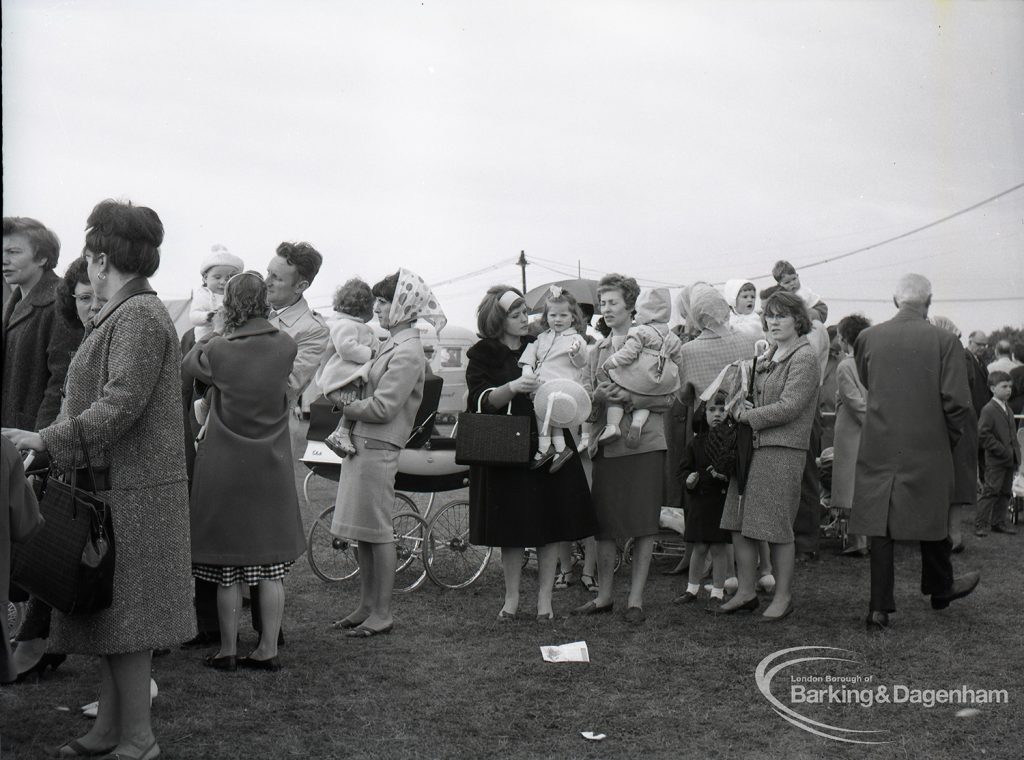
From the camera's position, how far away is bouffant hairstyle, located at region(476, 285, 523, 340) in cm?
602

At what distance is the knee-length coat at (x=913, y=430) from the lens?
5.88 metres

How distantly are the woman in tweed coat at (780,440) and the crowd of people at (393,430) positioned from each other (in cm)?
1

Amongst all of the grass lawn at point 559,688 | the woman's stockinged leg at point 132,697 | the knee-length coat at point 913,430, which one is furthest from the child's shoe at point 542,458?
the woman's stockinged leg at point 132,697

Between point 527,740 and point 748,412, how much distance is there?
8.89 ft

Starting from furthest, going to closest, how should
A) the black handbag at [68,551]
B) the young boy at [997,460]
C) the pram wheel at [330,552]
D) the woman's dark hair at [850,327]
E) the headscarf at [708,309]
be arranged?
the young boy at [997,460] < the woman's dark hair at [850,327] < the pram wheel at [330,552] < the headscarf at [708,309] < the black handbag at [68,551]

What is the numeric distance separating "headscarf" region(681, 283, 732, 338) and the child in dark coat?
0.45 metres

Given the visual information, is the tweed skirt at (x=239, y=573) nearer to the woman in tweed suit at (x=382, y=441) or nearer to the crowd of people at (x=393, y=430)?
the crowd of people at (x=393, y=430)

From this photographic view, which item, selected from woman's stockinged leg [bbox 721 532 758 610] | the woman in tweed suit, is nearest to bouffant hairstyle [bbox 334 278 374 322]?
the woman in tweed suit

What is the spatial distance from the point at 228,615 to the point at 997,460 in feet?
23.8

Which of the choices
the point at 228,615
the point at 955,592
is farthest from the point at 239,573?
the point at 955,592

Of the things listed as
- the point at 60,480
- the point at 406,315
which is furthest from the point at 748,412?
the point at 60,480

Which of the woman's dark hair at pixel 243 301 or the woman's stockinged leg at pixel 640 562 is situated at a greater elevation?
the woman's dark hair at pixel 243 301

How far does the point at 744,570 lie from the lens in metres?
6.31

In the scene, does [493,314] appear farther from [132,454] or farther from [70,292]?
[132,454]
